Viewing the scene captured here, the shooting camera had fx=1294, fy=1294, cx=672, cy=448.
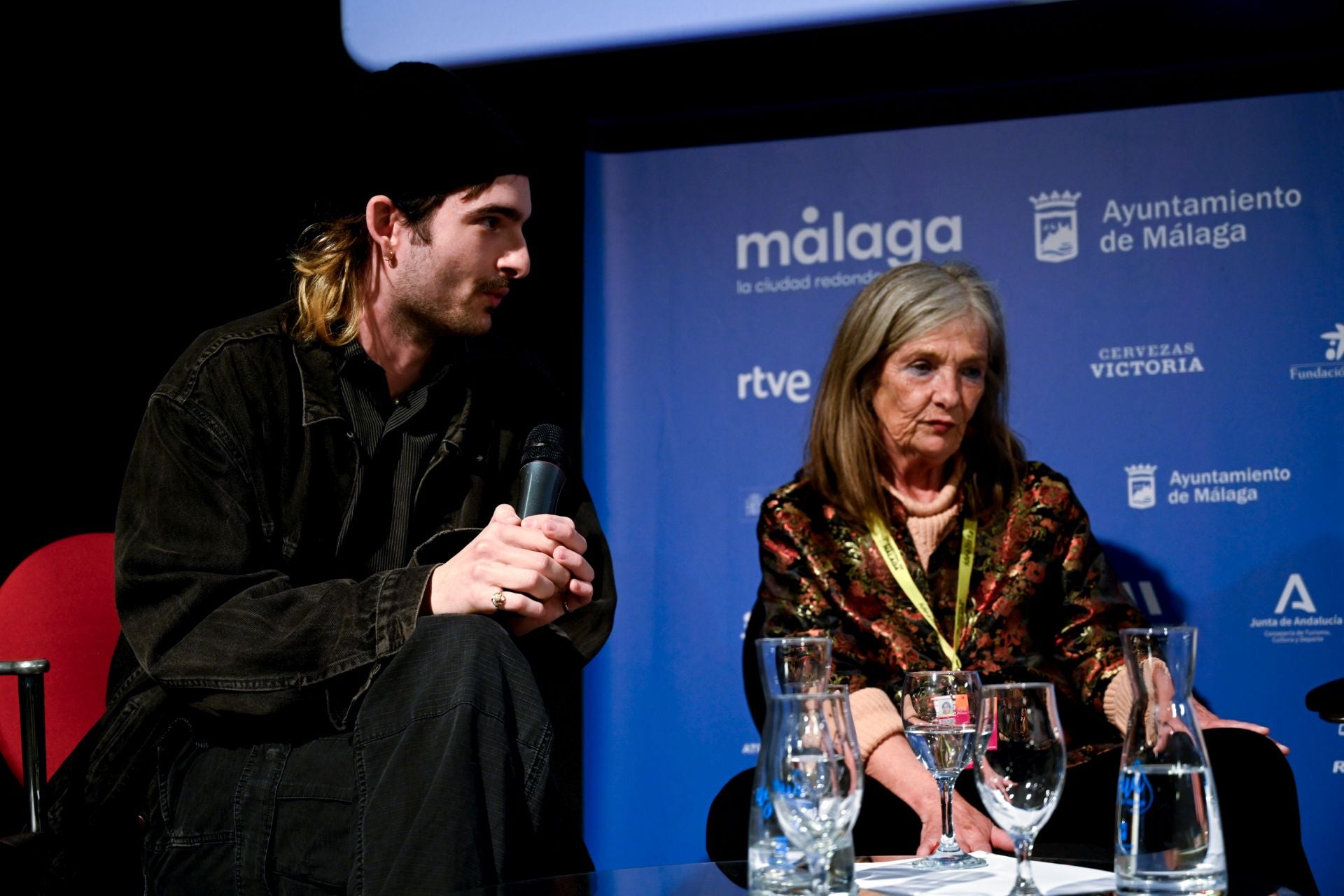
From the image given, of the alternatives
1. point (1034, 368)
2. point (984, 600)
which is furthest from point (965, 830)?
point (1034, 368)

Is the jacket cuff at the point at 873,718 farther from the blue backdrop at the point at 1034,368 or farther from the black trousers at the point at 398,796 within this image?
the blue backdrop at the point at 1034,368

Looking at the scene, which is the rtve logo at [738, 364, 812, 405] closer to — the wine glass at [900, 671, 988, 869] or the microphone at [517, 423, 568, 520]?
the microphone at [517, 423, 568, 520]

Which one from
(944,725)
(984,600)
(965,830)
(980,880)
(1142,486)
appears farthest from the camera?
(1142,486)

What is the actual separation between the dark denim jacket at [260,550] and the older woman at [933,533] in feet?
1.69

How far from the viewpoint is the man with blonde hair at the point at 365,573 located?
1.43m

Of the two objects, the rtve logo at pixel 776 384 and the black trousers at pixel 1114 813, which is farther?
the rtve logo at pixel 776 384

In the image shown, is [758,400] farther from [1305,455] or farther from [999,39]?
[1305,455]

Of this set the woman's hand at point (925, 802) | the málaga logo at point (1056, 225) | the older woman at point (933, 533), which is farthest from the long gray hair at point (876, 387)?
the málaga logo at point (1056, 225)

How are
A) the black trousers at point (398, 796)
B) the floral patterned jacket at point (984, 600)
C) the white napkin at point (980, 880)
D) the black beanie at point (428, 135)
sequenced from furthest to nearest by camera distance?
the floral patterned jacket at point (984, 600)
the black beanie at point (428, 135)
the black trousers at point (398, 796)
the white napkin at point (980, 880)

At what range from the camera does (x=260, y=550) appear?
1.82 metres

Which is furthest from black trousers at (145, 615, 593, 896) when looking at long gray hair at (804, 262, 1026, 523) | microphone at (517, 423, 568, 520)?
long gray hair at (804, 262, 1026, 523)

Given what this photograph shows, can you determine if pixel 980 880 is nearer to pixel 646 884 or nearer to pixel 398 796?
pixel 646 884

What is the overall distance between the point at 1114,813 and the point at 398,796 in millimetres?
981

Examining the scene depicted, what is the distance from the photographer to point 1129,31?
302cm
